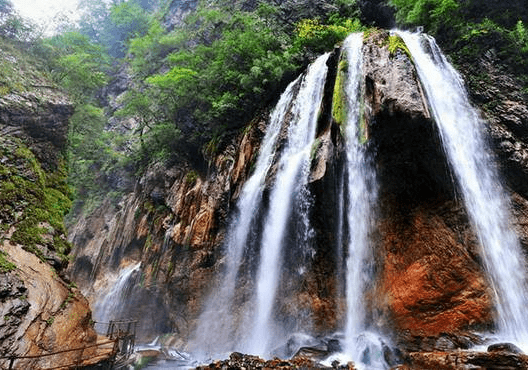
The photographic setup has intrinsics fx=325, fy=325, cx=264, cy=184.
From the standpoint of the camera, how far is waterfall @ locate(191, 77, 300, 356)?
12578 mm

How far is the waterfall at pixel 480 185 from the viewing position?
823 centimetres

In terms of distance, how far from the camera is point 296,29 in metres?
19.8

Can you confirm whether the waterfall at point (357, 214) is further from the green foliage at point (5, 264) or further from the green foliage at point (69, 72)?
the green foliage at point (69, 72)

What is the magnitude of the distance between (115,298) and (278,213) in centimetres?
1211

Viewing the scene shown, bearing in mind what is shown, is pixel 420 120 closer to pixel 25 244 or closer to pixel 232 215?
pixel 232 215

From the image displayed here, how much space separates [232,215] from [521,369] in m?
10.3

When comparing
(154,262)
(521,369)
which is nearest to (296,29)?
(154,262)

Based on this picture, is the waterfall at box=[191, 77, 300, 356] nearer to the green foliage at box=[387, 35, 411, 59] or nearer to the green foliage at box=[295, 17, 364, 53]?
the green foliage at box=[387, 35, 411, 59]

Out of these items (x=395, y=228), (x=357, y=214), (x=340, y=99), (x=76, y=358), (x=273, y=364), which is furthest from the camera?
(x=340, y=99)

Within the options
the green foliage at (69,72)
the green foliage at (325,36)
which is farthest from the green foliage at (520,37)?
the green foliage at (69,72)

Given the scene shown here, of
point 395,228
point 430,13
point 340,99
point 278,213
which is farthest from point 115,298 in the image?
point 430,13

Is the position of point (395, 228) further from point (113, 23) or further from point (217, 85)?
point (113, 23)

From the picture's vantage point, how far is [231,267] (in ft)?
43.2

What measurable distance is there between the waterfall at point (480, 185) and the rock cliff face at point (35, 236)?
35.3 feet
